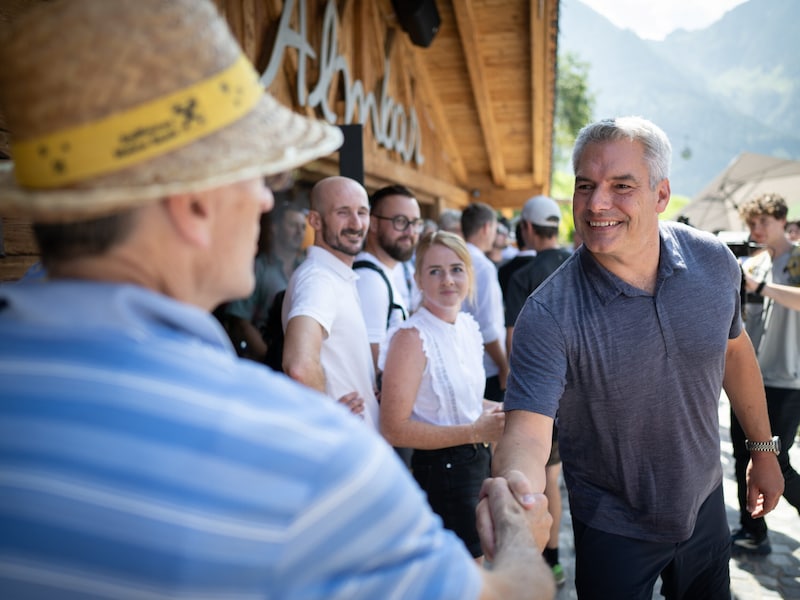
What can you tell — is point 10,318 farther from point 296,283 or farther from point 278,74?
point 278,74

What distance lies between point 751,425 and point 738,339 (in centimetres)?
37

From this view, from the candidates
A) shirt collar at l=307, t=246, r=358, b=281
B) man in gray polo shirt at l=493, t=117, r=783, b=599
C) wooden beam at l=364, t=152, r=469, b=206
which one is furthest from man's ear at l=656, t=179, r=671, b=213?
wooden beam at l=364, t=152, r=469, b=206

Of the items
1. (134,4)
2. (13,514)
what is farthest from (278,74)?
(13,514)

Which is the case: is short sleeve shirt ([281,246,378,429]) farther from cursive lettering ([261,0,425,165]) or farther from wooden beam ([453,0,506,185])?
wooden beam ([453,0,506,185])

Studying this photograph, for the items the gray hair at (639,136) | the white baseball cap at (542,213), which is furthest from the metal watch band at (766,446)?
the white baseball cap at (542,213)

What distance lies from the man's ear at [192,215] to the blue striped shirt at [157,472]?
0.36 ft

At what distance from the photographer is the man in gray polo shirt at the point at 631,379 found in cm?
201

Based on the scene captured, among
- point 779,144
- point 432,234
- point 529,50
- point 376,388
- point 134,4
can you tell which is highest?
point 134,4

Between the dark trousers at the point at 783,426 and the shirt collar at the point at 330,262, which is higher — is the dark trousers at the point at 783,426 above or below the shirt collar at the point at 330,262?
below

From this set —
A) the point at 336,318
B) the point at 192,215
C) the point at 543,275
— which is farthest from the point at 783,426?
the point at 192,215

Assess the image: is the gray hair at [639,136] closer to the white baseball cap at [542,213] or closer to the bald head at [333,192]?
the bald head at [333,192]

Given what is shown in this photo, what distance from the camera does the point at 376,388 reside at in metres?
3.11

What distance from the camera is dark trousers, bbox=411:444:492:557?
109 inches

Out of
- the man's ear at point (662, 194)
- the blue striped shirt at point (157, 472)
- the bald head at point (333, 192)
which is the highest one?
the blue striped shirt at point (157, 472)
